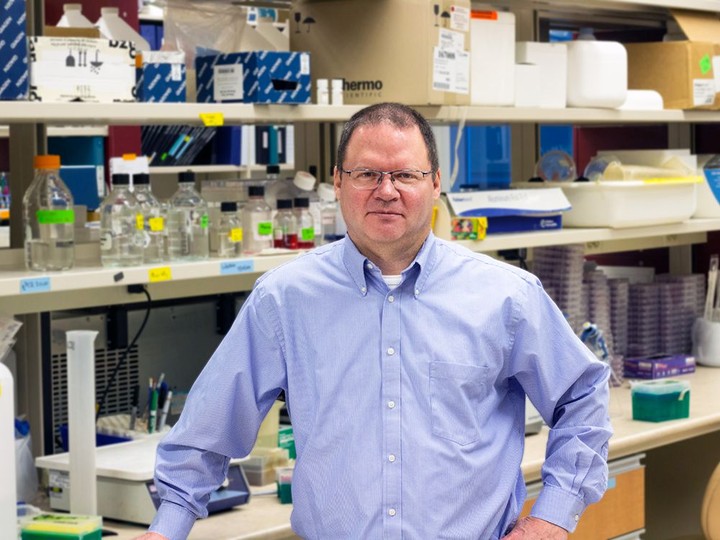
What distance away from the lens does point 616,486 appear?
3.25 metres

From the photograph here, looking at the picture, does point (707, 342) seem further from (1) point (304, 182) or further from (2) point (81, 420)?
(2) point (81, 420)

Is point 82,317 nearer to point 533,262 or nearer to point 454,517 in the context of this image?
point 454,517

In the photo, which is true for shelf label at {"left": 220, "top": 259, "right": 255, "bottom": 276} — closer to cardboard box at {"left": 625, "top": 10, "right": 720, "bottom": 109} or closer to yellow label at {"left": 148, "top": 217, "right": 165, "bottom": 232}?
yellow label at {"left": 148, "top": 217, "right": 165, "bottom": 232}

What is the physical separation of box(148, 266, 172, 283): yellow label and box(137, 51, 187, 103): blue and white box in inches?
14.5

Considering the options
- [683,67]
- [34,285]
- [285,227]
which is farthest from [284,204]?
[683,67]

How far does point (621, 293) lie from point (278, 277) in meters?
2.34

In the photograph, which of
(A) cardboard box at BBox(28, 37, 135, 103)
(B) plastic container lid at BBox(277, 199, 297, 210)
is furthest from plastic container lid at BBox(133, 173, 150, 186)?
(B) plastic container lid at BBox(277, 199, 297, 210)

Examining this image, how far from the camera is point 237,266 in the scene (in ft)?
9.06

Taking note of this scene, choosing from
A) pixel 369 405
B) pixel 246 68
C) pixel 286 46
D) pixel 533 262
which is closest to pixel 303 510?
pixel 369 405

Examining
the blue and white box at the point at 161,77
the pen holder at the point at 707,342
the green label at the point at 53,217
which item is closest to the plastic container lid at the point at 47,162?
the green label at the point at 53,217

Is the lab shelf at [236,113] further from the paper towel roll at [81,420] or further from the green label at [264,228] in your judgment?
the paper towel roll at [81,420]

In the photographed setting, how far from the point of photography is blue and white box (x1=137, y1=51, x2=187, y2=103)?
2650 mm

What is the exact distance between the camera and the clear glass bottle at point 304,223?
9.66 feet

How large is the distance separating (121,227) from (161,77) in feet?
1.12
